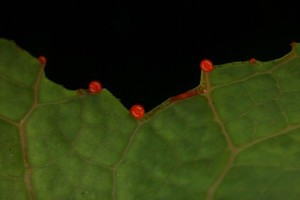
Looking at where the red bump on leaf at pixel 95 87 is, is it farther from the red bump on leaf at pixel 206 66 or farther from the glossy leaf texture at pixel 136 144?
the red bump on leaf at pixel 206 66

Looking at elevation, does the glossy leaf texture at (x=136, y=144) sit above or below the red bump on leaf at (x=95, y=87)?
below

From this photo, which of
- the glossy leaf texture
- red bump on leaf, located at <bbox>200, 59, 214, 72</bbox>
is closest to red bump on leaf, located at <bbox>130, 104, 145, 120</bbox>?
the glossy leaf texture

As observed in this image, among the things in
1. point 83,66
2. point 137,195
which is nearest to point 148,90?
point 83,66

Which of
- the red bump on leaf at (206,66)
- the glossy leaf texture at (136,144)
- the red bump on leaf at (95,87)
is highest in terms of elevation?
the red bump on leaf at (206,66)

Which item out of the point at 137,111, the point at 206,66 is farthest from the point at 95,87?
the point at 206,66

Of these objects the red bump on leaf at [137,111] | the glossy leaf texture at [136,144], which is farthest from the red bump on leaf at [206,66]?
the red bump on leaf at [137,111]

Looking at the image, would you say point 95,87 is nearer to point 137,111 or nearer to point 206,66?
point 137,111

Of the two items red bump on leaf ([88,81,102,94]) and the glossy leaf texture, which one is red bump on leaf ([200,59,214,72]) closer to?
the glossy leaf texture
